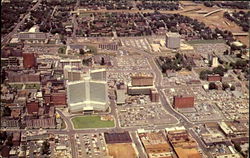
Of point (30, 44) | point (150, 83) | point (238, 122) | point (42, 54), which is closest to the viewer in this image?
point (238, 122)

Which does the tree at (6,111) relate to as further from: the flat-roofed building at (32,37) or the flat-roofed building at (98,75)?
the flat-roofed building at (32,37)

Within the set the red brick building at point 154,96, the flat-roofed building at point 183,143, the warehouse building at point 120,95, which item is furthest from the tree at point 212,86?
the flat-roofed building at point 183,143

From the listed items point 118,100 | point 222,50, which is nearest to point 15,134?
point 118,100

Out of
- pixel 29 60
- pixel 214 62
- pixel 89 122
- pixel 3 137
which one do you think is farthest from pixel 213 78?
pixel 3 137

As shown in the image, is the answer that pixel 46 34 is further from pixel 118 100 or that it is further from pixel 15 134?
pixel 15 134

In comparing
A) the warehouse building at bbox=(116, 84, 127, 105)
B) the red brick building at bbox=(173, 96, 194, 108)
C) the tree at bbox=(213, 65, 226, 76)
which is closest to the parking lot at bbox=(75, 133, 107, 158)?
the warehouse building at bbox=(116, 84, 127, 105)

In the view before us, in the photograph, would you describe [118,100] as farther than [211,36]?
No

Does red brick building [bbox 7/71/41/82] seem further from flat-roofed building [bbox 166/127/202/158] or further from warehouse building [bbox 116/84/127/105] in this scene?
flat-roofed building [bbox 166/127/202/158]
